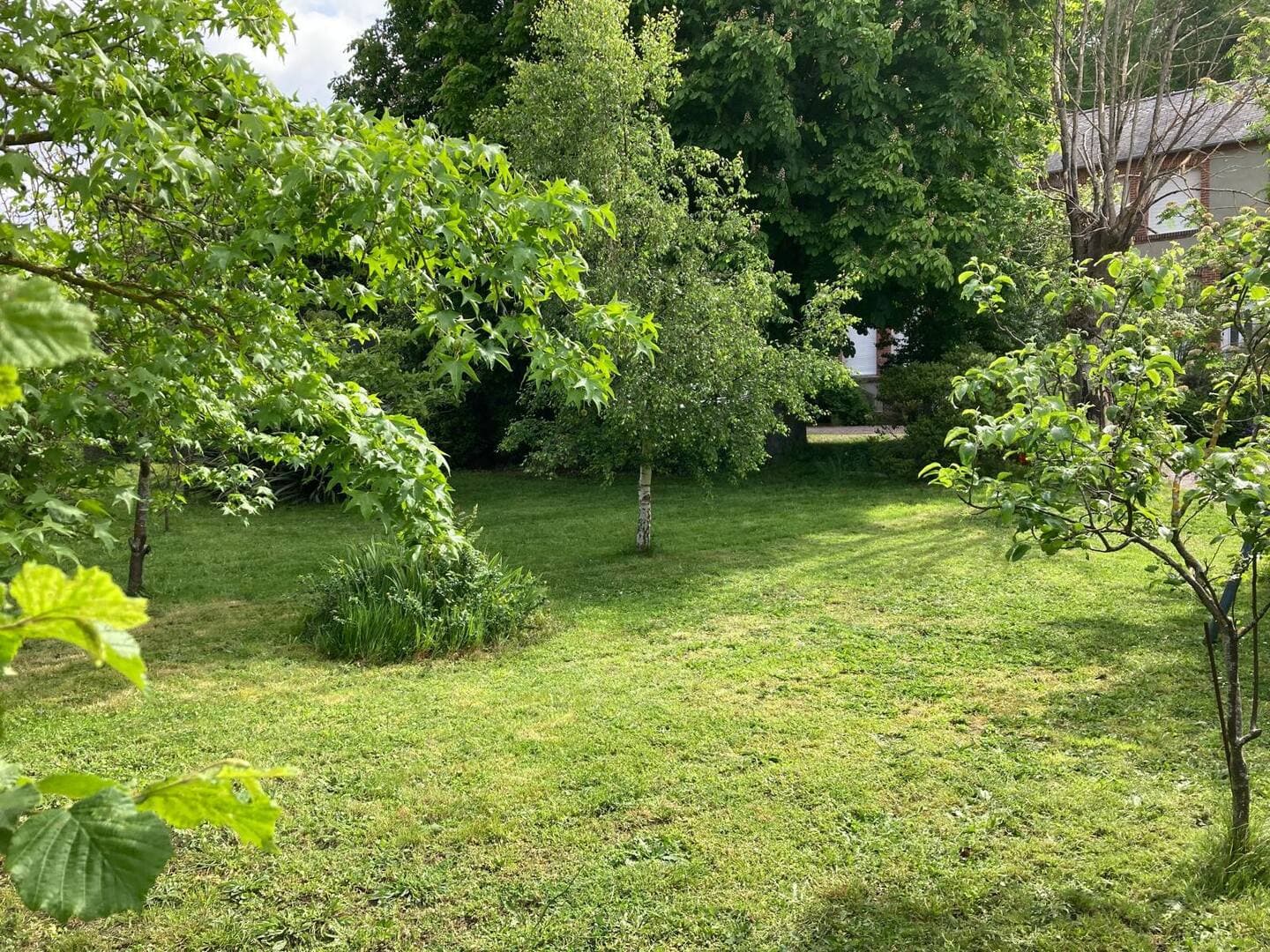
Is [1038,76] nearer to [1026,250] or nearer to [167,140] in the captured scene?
[1026,250]

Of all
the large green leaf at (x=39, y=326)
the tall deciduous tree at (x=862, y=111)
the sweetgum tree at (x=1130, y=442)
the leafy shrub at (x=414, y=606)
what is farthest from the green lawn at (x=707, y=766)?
the tall deciduous tree at (x=862, y=111)

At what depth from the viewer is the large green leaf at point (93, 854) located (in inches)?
28.7

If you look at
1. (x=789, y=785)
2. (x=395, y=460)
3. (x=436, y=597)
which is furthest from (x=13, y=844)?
(x=436, y=597)

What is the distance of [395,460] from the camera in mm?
2625

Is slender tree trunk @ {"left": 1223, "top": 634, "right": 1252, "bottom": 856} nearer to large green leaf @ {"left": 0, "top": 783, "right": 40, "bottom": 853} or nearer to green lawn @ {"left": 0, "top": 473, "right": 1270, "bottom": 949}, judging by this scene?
green lawn @ {"left": 0, "top": 473, "right": 1270, "bottom": 949}

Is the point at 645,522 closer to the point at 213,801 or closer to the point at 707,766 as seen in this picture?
the point at 707,766

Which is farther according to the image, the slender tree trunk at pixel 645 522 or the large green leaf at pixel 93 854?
the slender tree trunk at pixel 645 522

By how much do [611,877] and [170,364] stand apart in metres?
2.57

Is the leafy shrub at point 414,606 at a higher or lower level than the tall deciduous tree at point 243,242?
lower

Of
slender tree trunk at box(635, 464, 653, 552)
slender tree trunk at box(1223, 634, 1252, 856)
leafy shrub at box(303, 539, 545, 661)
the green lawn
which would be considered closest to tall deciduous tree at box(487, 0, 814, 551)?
slender tree trunk at box(635, 464, 653, 552)

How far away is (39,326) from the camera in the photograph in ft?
2.05

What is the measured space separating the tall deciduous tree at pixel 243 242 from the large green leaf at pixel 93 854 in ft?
5.42

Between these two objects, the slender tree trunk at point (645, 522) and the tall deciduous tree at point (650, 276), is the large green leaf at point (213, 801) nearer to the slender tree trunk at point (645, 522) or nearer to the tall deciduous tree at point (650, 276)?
the tall deciduous tree at point (650, 276)

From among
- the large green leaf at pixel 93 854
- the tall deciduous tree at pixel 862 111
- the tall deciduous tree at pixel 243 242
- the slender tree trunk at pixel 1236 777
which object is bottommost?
the slender tree trunk at pixel 1236 777
